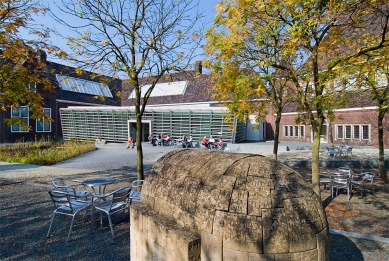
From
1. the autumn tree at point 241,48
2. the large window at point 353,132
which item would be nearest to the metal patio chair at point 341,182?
the autumn tree at point 241,48

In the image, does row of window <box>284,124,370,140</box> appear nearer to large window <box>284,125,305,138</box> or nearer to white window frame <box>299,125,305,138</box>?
white window frame <box>299,125,305,138</box>

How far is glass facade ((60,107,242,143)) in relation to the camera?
2720 cm

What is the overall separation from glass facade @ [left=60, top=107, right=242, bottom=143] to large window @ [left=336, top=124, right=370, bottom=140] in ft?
29.9

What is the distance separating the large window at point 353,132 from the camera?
2398cm

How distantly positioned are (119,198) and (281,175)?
3.45 m

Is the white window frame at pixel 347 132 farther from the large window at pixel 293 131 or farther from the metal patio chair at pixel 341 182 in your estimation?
the metal patio chair at pixel 341 182

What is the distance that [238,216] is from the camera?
2.67 meters

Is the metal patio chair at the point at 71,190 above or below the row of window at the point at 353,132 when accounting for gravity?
below

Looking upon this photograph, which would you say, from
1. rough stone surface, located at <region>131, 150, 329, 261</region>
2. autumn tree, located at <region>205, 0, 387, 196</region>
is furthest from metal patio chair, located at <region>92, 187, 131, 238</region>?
autumn tree, located at <region>205, 0, 387, 196</region>

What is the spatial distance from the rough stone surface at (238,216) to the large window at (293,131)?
29.0m

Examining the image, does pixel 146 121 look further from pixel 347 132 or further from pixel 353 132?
pixel 353 132

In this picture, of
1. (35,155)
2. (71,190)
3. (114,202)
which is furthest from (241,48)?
(35,155)

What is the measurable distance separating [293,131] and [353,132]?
23.7 feet

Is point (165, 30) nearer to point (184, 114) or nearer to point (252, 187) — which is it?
point (252, 187)
